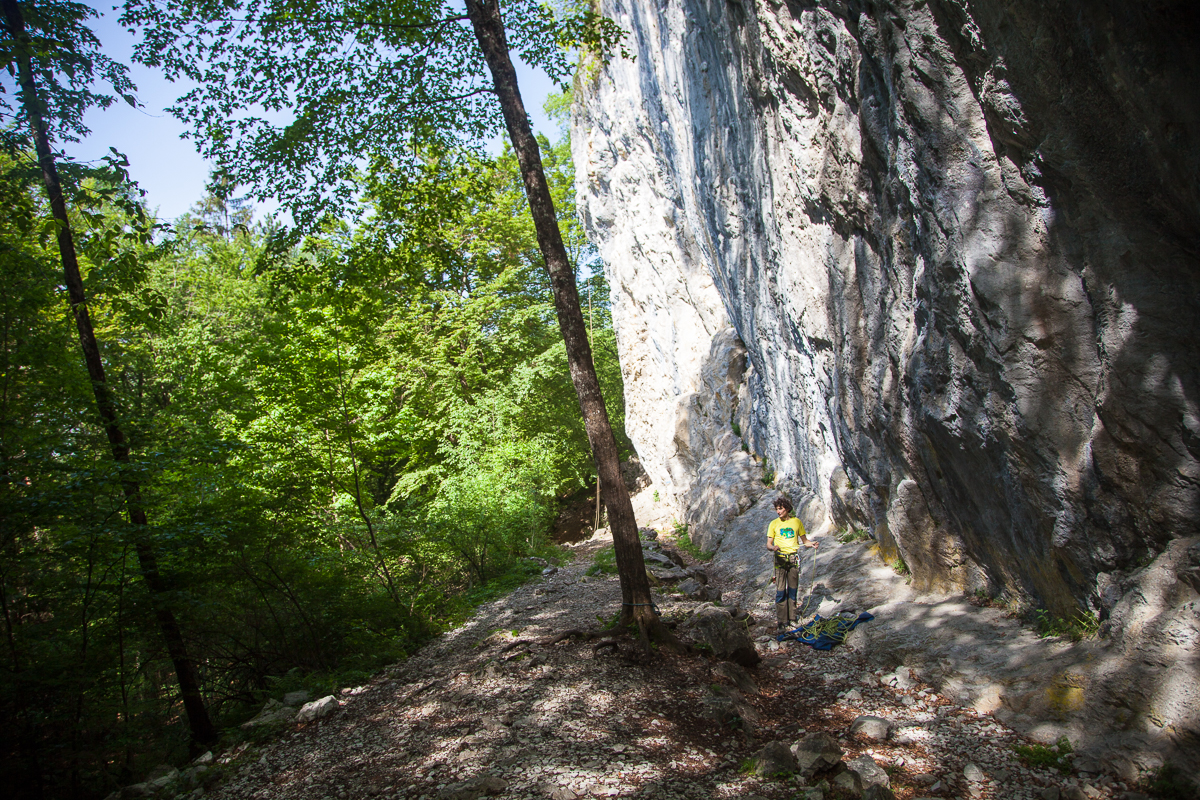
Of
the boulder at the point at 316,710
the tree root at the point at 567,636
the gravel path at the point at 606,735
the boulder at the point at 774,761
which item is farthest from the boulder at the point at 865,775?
the boulder at the point at 316,710

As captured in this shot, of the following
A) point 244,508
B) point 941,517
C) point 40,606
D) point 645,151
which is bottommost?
point 941,517

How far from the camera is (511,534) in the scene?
12.6 metres

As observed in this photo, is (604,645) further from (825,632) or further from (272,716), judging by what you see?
(272,716)

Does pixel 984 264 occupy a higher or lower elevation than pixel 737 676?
higher

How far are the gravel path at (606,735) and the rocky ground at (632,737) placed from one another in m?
0.01

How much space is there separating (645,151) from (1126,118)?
1528cm

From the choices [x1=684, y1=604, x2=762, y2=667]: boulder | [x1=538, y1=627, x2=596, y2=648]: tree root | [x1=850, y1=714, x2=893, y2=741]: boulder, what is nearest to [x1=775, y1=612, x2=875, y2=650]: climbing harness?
[x1=684, y1=604, x2=762, y2=667]: boulder

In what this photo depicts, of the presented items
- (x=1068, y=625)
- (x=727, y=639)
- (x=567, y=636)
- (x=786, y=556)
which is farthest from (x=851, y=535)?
Answer: (x=567, y=636)

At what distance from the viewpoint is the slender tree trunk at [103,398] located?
5266 mm

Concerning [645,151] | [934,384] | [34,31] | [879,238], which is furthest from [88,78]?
[645,151]

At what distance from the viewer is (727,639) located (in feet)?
18.3

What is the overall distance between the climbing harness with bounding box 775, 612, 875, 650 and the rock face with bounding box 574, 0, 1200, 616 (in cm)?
91

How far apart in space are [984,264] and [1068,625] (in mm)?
2665

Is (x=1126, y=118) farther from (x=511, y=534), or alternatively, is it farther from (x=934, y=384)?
(x=511, y=534)
